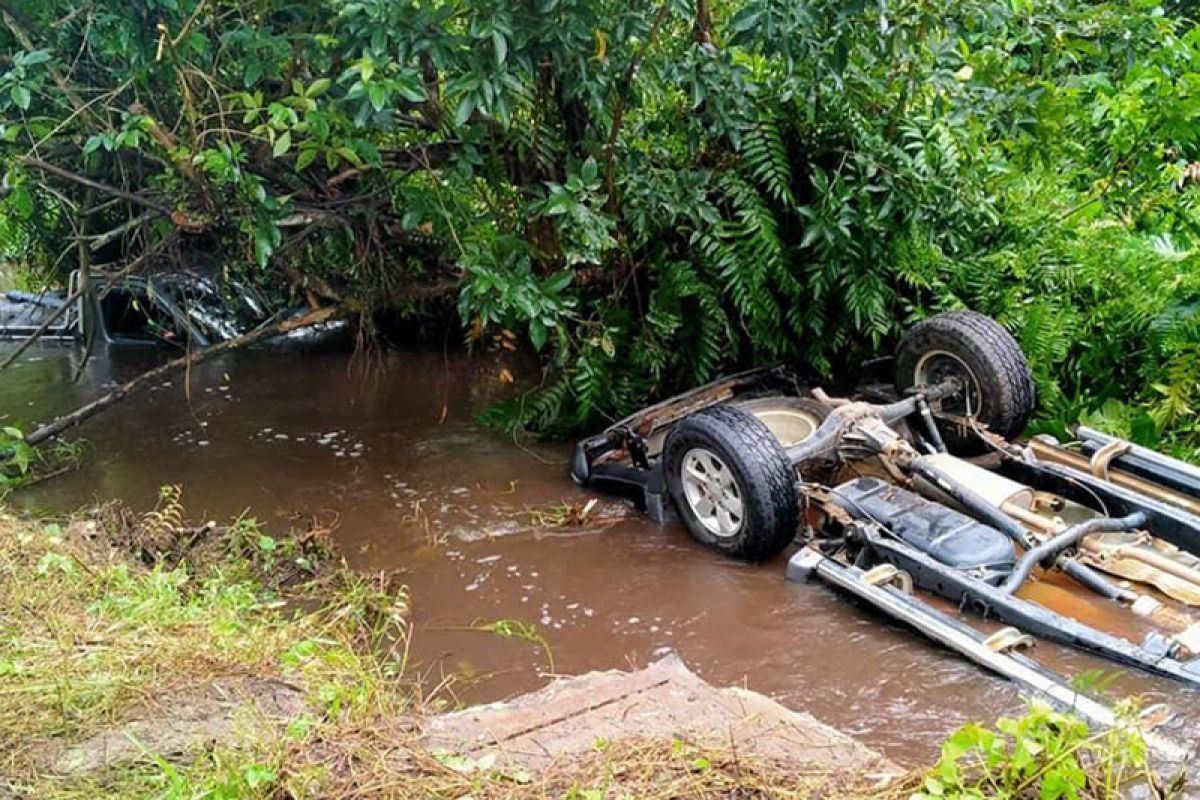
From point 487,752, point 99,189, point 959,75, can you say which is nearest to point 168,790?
point 487,752

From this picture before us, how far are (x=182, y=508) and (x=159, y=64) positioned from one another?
2.64 m

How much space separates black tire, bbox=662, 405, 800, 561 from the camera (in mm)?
4719

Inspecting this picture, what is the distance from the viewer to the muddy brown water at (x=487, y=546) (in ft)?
12.8

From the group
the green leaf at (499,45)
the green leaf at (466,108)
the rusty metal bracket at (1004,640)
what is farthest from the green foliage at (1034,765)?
the green leaf at (466,108)

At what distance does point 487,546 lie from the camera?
217 inches

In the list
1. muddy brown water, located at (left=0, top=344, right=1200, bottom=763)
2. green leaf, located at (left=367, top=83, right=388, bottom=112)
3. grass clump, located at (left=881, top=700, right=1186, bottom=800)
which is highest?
green leaf, located at (left=367, top=83, right=388, bottom=112)

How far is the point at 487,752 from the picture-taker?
2.80m

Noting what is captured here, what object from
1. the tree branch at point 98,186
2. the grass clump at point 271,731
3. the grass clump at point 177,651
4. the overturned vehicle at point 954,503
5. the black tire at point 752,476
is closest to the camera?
the grass clump at point 271,731

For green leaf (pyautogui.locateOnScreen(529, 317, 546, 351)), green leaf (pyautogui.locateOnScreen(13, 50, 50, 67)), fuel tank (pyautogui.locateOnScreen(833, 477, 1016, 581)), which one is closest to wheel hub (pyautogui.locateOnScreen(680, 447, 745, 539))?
fuel tank (pyautogui.locateOnScreen(833, 477, 1016, 581))

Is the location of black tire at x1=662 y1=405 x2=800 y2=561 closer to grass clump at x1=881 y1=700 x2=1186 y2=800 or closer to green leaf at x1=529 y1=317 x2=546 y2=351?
green leaf at x1=529 y1=317 x2=546 y2=351

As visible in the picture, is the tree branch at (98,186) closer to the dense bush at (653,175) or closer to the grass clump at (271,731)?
the dense bush at (653,175)

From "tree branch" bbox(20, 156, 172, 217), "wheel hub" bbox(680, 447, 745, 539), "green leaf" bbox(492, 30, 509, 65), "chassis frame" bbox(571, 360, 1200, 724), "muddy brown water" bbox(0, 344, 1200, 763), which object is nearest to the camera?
"chassis frame" bbox(571, 360, 1200, 724)

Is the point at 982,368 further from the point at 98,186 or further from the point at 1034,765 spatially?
the point at 98,186

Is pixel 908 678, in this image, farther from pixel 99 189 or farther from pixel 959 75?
pixel 99 189
